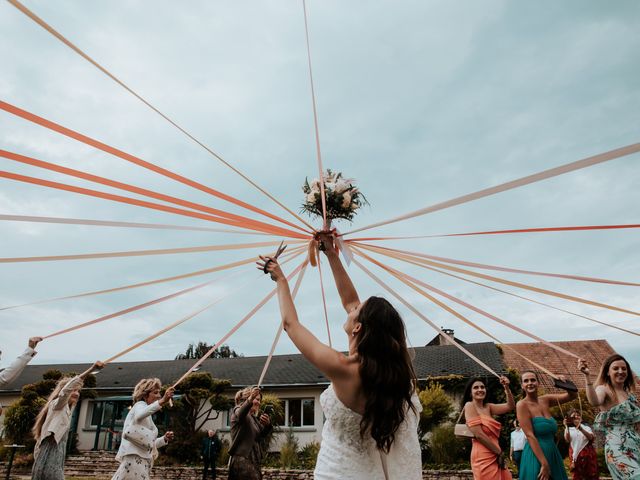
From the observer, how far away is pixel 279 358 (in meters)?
25.4

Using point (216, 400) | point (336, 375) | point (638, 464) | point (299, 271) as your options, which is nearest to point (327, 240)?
point (299, 271)

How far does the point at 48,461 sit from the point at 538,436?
4.78 m

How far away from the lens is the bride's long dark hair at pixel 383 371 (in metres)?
2.18

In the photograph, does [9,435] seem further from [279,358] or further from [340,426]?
[340,426]

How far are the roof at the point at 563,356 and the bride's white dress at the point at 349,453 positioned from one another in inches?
870

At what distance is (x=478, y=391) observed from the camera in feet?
17.6

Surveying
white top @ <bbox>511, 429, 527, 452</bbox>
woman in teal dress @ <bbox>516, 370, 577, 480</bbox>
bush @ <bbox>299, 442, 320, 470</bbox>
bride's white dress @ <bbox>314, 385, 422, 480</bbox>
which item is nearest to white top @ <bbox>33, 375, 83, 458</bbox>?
bride's white dress @ <bbox>314, 385, 422, 480</bbox>

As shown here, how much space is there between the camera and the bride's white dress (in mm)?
2189

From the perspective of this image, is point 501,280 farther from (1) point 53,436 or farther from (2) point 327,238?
(1) point 53,436

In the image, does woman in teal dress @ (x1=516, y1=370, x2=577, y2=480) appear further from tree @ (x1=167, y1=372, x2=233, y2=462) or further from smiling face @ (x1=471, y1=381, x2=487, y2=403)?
tree @ (x1=167, y1=372, x2=233, y2=462)

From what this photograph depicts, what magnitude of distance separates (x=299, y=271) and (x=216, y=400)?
14.4m

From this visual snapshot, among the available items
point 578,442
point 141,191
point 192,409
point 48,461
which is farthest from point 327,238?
point 192,409

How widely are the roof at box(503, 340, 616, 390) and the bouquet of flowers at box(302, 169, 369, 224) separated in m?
20.8

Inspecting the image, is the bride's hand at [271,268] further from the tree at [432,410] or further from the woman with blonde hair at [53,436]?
the tree at [432,410]
